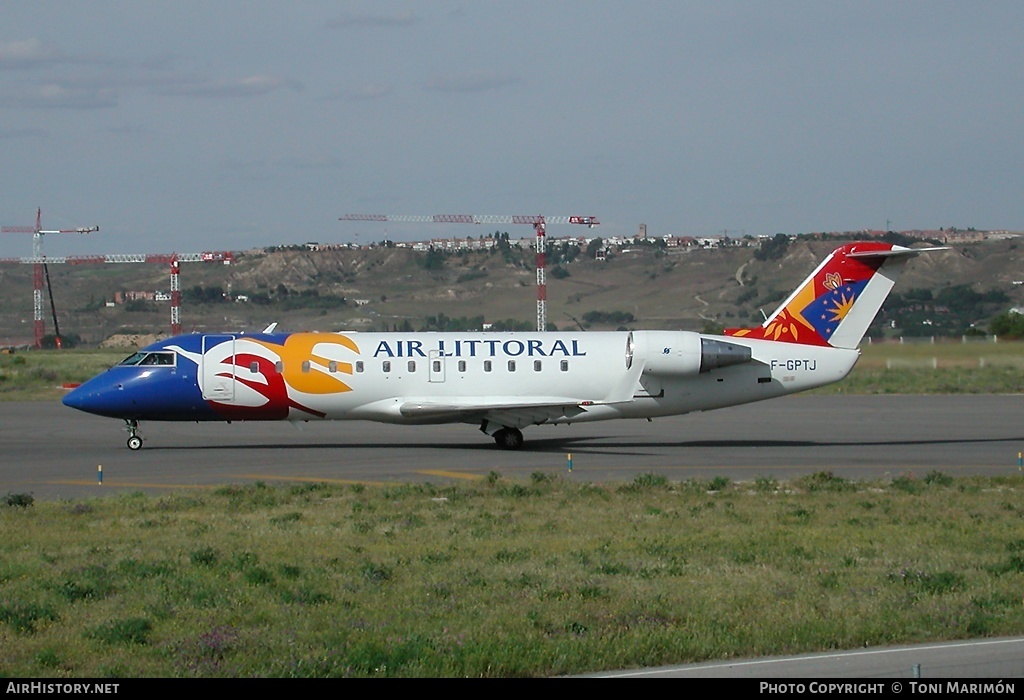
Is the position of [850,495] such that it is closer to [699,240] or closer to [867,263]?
Answer: [867,263]

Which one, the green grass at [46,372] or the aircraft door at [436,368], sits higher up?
the aircraft door at [436,368]

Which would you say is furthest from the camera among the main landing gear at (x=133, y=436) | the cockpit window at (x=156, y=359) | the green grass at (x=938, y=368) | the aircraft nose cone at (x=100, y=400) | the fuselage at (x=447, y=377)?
the green grass at (x=938, y=368)

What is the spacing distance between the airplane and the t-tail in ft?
0.10

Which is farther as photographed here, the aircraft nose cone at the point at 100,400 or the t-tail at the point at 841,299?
the t-tail at the point at 841,299

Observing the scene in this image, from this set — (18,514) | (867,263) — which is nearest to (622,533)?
(18,514)

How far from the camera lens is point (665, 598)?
12.4 m

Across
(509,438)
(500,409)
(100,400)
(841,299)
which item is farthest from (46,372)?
(841,299)

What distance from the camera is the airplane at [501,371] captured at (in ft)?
98.3

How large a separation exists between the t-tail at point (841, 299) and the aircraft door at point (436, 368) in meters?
8.22

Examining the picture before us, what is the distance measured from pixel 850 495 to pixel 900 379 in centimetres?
3894

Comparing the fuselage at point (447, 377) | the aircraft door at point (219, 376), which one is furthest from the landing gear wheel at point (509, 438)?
the aircraft door at point (219, 376)

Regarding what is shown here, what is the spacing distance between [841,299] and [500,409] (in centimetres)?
920

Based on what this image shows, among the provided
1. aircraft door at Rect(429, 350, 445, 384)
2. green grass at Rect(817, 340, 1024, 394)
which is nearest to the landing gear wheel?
aircraft door at Rect(429, 350, 445, 384)

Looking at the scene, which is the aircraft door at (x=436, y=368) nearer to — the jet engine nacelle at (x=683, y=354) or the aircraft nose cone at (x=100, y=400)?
the jet engine nacelle at (x=683, y=354)
